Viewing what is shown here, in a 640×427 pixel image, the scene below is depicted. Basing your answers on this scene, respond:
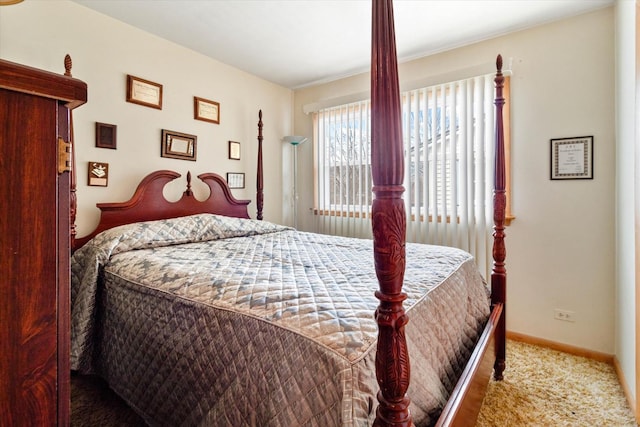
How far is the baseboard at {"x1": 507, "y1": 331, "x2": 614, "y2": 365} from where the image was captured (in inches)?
A: 88.7

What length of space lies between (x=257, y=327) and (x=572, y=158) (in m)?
2.54

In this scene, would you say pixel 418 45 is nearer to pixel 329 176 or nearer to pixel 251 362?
pixel 329 176

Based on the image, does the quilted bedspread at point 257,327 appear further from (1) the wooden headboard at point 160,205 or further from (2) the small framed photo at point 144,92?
→ (2) the small framed photo at point 144,92

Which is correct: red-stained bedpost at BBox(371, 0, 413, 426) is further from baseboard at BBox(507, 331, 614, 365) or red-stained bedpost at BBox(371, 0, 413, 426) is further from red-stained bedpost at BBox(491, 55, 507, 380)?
baseboard at BBox(507, 331, 614, 365)

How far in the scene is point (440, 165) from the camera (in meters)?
2.86

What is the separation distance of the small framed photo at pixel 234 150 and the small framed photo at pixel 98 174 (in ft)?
3.75

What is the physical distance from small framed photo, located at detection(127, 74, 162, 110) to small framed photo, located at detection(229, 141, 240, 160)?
0.75 metres

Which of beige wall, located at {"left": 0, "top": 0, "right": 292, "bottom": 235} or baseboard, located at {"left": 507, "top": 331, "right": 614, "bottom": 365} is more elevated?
beige wall, located at {"left": 0, "top": 0, "right": 292, "bottom": 235}

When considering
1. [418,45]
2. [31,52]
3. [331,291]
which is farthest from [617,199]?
[31,52]

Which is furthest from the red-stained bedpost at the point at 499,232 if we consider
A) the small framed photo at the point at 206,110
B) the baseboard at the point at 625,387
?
the small framed photo at the point at 206,110

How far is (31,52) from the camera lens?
203 cm

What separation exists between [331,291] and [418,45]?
Result: 2.56 metres

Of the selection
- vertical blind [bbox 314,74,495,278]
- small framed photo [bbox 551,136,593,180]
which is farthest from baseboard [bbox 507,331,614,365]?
small framed photo [bbox 551,136,593,180]

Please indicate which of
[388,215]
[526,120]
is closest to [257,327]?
[388,215]
